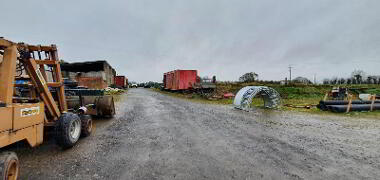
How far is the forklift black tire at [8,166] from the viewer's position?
2748mm

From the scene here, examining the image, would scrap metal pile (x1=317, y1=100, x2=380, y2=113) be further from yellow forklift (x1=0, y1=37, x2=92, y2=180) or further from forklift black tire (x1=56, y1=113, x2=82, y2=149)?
forklift black tire (x1=56, y1=113, x2=82, y2=149)

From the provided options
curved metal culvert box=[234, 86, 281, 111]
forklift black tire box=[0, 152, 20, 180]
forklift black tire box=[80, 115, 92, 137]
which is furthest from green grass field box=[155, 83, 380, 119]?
forklift black tire box=[0, 152, 20, 180]

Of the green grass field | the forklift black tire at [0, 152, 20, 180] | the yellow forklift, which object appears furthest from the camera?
the green grass field

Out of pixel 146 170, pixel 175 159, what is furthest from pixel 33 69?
pixel 175 159

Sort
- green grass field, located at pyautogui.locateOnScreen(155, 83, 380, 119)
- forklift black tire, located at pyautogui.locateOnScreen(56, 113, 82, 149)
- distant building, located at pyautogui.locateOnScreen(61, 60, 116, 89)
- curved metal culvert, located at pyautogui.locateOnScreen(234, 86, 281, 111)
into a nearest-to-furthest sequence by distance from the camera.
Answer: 1. forklift black tire, located at pyautogui.locateOnScreen(56, 113, 82, 149)
2. green grass field, located at pyautogui.locateOnScreen(155, 83, 380, 119)
3. curved metal culvert, located at pyautogui.locateOnScreen(234, 86, 281, 111)
4. distant building, located at pyautogui.locateOnScreen(61, 60, 116, 89)

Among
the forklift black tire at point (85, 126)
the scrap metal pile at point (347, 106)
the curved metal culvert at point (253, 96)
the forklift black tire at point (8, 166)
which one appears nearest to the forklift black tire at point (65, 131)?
the forklift black tire at point (85, 126)

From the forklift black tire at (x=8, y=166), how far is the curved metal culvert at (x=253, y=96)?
11872 mm

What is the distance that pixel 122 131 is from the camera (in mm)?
7027

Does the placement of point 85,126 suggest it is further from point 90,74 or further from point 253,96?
point 90,74

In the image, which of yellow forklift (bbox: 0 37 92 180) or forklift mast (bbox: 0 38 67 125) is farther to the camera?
forklift mast (bbox: 0 38 67 125)

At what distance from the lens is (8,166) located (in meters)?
2.86

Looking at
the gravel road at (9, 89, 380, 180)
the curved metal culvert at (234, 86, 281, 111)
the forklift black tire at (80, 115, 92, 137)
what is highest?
the curved metal culvert at (234, 86, 281, 111)

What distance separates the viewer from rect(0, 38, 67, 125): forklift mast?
3631 mm

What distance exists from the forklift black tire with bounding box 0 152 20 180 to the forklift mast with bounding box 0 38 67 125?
0.81m
